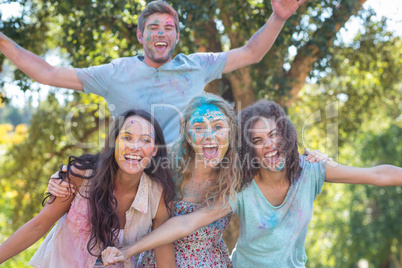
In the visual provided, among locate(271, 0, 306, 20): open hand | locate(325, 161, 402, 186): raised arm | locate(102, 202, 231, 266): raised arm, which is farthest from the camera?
locate(271, 0, 306, 20): open hand

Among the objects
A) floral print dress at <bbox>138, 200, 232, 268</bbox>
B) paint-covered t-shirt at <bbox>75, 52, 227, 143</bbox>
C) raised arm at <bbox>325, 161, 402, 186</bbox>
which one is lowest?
floral print dress at <bbox>138, 200, 232, 268</bbox>

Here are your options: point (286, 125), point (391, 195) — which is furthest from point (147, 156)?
point (391, 195)

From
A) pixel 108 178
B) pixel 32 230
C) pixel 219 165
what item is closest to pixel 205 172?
pixel 219 165

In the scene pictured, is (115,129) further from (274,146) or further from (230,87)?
(230,87)

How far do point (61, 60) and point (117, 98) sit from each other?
14.6ft

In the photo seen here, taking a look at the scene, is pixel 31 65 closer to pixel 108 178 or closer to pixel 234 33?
pixel 108 178

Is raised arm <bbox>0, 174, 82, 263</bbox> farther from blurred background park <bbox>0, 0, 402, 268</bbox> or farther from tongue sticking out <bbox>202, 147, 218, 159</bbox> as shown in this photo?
blurred background park <bbox>0, 0, 402, 268</bbox>

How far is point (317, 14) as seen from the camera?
5109 millimetres

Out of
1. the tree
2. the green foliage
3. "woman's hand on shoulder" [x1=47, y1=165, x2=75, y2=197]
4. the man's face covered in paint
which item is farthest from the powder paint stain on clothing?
the green foliage

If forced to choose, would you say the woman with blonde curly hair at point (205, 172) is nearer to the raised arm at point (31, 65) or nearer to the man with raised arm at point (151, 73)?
the man with raised arm at point (151, 73)

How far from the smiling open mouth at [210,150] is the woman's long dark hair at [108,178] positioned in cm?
31

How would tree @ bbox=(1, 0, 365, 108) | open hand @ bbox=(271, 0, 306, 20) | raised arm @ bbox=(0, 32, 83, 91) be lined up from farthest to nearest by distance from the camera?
tree @ bbox=(1, 0, 365, 108) → open hand @ bbox=(271, 0, 306, 20) → raised arm @ bbox=(0, 32, 83, 91)

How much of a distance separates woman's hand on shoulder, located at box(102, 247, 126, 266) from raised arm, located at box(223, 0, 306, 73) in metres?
1.74

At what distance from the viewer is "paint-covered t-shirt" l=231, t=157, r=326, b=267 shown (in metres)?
2.90
